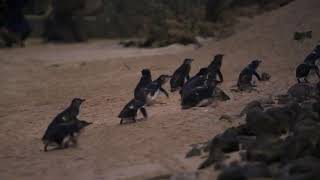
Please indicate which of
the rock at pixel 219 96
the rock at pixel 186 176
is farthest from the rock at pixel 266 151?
the rock at pixel 219 96

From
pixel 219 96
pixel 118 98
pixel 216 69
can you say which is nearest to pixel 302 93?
pixel 219 96

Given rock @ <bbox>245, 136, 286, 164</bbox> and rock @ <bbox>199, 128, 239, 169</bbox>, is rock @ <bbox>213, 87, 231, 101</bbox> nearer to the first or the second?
rock @ <bbox>199, 128, 239, 169</bbox>

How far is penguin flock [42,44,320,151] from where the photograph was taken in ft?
32.1

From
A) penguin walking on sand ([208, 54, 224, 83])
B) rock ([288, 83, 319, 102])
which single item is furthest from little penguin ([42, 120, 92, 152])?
penguin walking on sand ([208, 54, 224, 83])

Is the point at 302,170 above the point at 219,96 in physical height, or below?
above

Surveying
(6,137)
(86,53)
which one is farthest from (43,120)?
(86,53)

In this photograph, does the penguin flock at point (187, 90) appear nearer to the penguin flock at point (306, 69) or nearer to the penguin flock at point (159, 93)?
the penguin flock at point (159, 93)

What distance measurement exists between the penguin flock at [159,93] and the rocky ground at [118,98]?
0.25 metres

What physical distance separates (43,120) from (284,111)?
585cm

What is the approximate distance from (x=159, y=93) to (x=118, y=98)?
4.53 feet

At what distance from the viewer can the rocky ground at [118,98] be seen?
Answer: 8.40m

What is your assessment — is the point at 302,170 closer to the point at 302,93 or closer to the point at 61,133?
the point at 302,93

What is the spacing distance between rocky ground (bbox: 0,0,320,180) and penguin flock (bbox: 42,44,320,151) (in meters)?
0.25

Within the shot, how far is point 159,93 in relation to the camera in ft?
43.5
